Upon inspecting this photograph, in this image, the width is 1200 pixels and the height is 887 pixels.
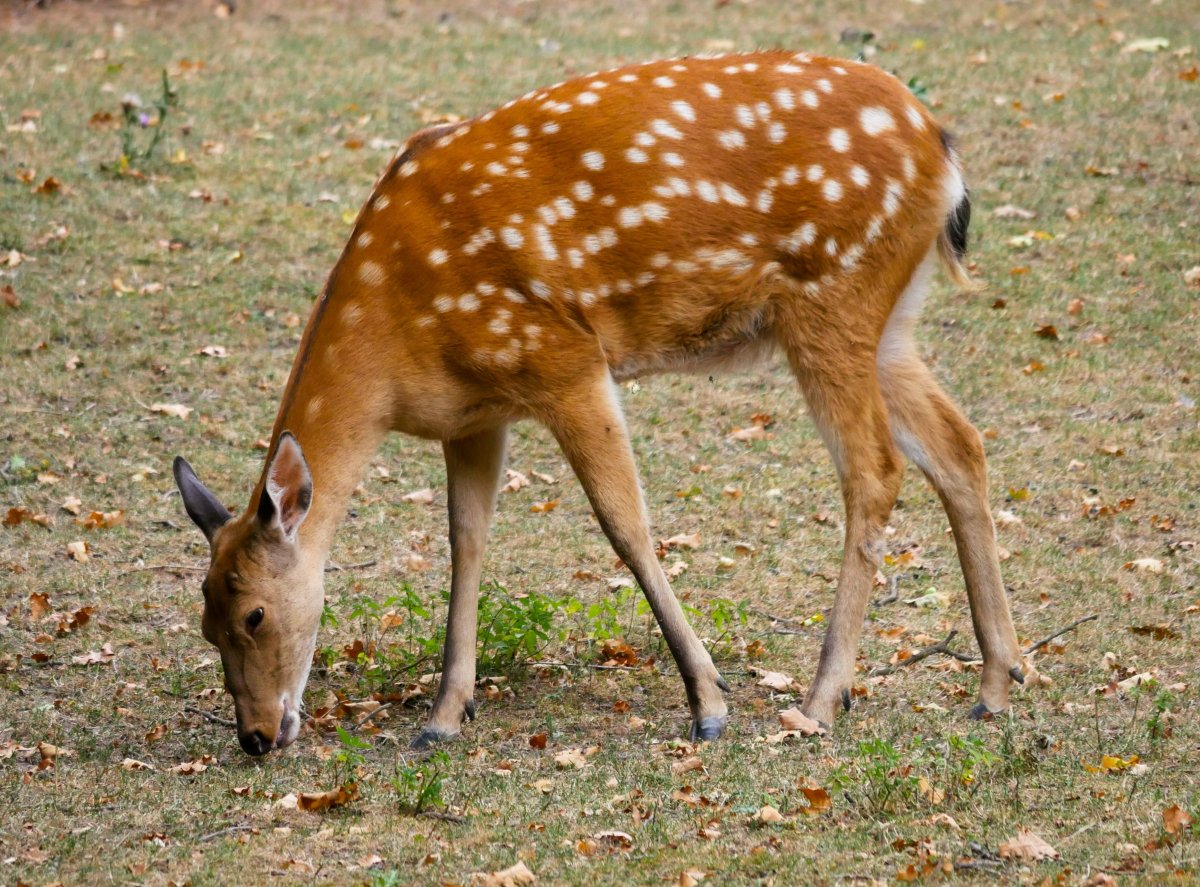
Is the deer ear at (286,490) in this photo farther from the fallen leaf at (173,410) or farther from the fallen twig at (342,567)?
the fallen leaf at (173,410)

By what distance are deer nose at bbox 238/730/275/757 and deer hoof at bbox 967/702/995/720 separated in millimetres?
2358

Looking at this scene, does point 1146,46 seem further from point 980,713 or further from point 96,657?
point 96,657

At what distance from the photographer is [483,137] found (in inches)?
226

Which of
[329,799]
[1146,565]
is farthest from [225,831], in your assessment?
[1146,565]

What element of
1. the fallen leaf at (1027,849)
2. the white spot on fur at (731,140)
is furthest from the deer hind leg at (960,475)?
the fallen leaf at (1027,849)

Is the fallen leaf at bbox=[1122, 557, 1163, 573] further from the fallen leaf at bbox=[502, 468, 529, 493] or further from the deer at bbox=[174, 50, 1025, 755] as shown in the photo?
the fallen leaf at bbox=[502, 468, 529, 493]

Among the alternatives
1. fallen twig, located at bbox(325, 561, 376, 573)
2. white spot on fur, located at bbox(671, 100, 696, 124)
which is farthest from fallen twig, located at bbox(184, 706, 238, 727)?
white spot on fur, located at bbox(671, 100, 696, 124)

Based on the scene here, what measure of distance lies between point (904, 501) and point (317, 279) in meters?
4.07

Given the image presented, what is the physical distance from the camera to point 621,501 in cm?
558

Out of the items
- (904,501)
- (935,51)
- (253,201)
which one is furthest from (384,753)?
(935,51)

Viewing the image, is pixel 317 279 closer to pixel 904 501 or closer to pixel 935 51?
pixel 904 501

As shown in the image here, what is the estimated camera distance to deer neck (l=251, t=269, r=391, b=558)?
5504mm

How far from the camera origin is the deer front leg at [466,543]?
231 inches

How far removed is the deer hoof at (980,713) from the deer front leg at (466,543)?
68.9 inches
